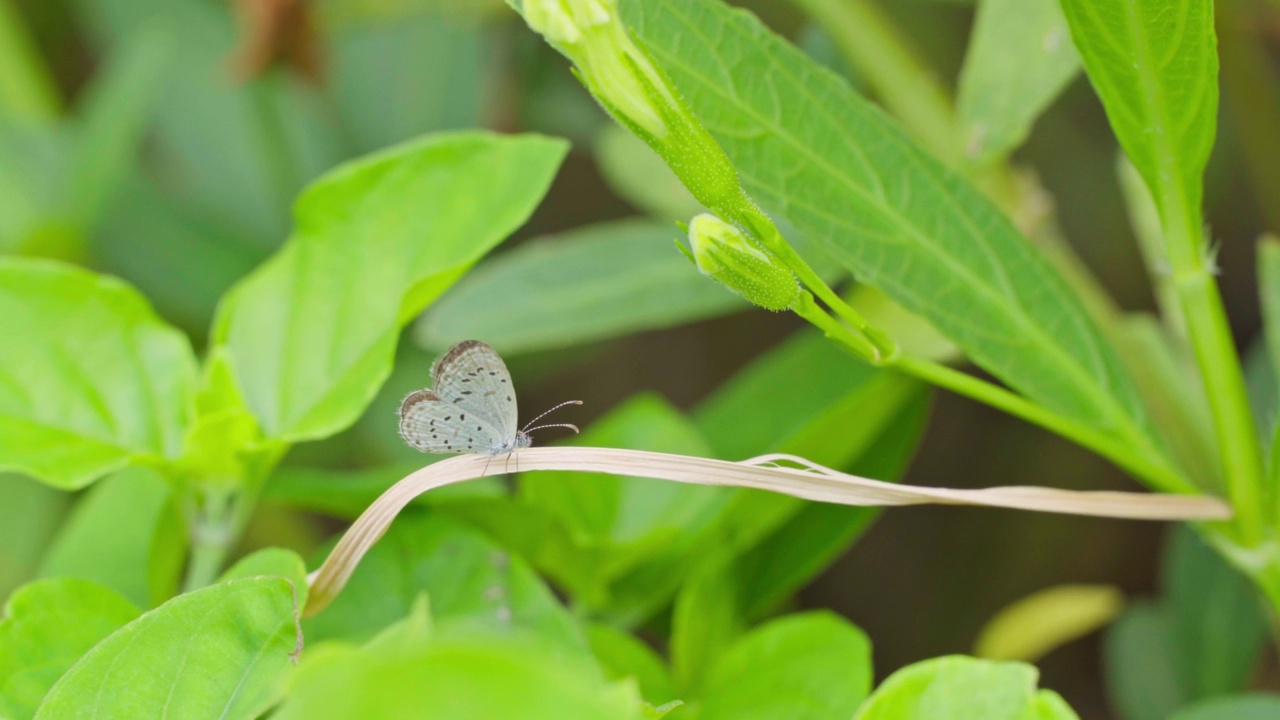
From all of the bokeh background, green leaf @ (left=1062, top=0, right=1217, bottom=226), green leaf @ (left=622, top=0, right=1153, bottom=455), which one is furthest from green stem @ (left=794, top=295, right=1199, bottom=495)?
the bokeh background

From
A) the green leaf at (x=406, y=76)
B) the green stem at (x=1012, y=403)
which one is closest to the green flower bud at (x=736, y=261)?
the green stem at (x=1012, y=403)

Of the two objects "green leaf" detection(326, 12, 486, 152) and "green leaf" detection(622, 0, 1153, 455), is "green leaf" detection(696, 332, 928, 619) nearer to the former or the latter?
"green leaf" detection(622, 0, 1153, 455)

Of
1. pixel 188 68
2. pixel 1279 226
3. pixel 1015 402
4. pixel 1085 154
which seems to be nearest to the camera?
pixel 1015 402

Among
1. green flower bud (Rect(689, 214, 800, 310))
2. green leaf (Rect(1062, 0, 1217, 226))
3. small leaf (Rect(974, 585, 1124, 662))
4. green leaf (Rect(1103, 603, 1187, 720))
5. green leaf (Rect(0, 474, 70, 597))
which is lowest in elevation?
green leaf (Rect(1103, 603, 1187, 720))

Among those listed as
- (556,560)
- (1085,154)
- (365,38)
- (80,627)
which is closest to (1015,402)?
(556,560)

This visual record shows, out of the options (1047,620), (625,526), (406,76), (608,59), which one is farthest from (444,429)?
(406,76)

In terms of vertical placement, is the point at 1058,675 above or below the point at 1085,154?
below

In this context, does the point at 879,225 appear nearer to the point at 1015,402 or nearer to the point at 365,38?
the point at 1015,402
